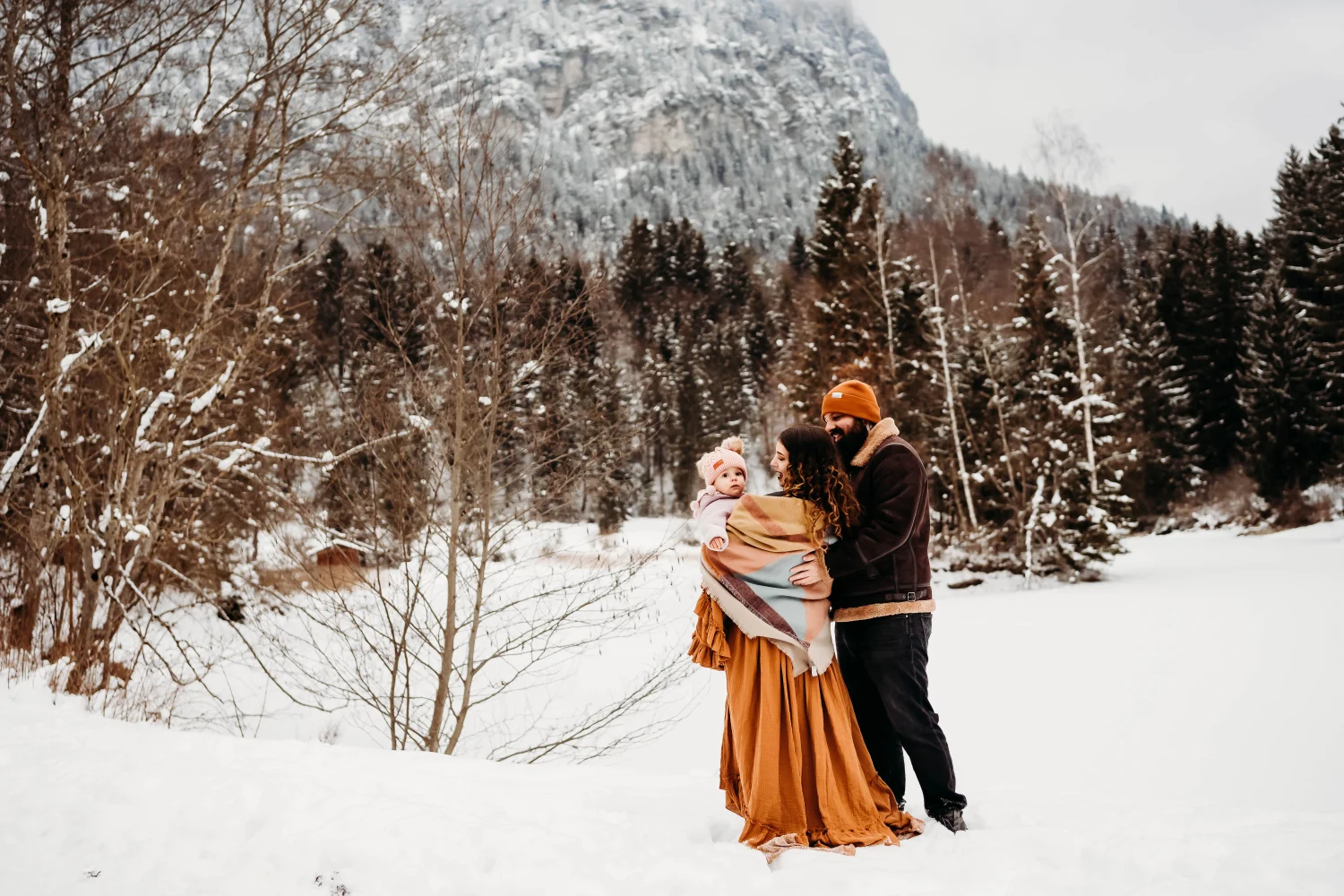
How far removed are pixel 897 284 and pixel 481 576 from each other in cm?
1451

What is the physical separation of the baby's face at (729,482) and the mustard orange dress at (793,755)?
1.42ft

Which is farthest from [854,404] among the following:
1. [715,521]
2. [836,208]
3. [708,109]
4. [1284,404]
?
[708,109]

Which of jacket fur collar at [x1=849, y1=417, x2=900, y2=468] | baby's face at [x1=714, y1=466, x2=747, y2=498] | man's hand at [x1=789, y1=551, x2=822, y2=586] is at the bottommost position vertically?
man's hand at [x1=789, y1=551, x2=822, y2=586]

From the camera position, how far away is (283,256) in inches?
348

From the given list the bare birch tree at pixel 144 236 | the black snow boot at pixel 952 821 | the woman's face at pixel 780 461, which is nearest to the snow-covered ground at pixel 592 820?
the black snow boot at pixel 952 821

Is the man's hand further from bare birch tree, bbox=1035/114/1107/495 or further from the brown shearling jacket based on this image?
bare birch tree, bbox=1035/114/1107/495

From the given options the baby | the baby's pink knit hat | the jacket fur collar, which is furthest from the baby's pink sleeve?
the jacket fur collar

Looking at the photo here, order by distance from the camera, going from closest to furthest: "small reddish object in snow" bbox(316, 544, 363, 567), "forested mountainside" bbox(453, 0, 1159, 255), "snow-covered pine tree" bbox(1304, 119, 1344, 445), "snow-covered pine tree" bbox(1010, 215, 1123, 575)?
"small reddish object in snow" bbox(316, 544, 363, 567)
"snow-covered pine tree" bbox(1010, 215, 1123, 575)
"snow-covered pine tree" bbox(1304, 119, 1344, 445)
"forested mountainside" bbox(453, 0, 1159, 255)

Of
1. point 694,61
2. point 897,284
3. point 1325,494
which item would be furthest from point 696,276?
point 694,61

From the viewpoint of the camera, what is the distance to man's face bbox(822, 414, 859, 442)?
10.6 ft

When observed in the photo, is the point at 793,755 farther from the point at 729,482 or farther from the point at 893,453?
the point at 893,453

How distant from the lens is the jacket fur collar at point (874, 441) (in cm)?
306

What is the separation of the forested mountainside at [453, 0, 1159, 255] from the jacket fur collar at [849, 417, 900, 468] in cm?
5952

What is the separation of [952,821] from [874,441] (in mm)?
1523
